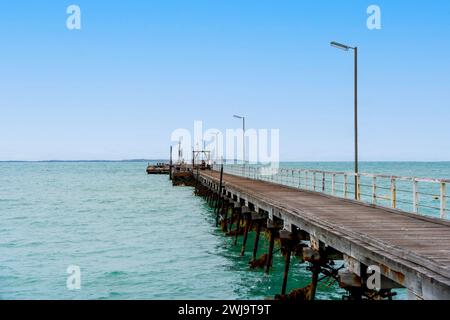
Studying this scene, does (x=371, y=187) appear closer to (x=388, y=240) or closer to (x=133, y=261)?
(x=133, y=261)

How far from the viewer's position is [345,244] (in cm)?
830

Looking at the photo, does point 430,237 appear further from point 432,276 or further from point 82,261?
point 82,261

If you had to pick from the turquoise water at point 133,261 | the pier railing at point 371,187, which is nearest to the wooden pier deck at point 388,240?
the pier railing at point 371,187

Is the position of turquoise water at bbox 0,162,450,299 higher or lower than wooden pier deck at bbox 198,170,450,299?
lower

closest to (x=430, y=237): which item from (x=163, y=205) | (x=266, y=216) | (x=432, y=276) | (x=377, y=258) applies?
(x=377, y=258)

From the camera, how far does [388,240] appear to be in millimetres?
8227

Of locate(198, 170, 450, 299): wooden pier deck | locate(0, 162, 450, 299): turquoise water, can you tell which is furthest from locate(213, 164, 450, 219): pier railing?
locate(0, 162, 450, 299): turquoise water

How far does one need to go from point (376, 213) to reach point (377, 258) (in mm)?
5822

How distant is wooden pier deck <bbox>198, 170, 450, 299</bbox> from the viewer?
5984 mm

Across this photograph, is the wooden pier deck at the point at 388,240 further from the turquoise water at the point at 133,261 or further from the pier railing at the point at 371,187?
the turquoise water at the point at 133,261

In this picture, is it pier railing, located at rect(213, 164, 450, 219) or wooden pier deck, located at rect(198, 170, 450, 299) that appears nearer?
wooden pier deck, located at rect(198, 170, 450, 299)

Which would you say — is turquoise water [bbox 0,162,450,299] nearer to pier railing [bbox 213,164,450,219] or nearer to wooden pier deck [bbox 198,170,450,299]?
wooden pier deck [bbox 198,170,450,299]

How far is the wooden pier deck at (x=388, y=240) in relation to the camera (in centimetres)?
598

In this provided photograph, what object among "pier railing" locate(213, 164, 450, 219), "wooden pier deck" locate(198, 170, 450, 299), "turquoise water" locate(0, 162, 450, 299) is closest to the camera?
"wooden pier deck" locate(198, 170, 450, 299)
